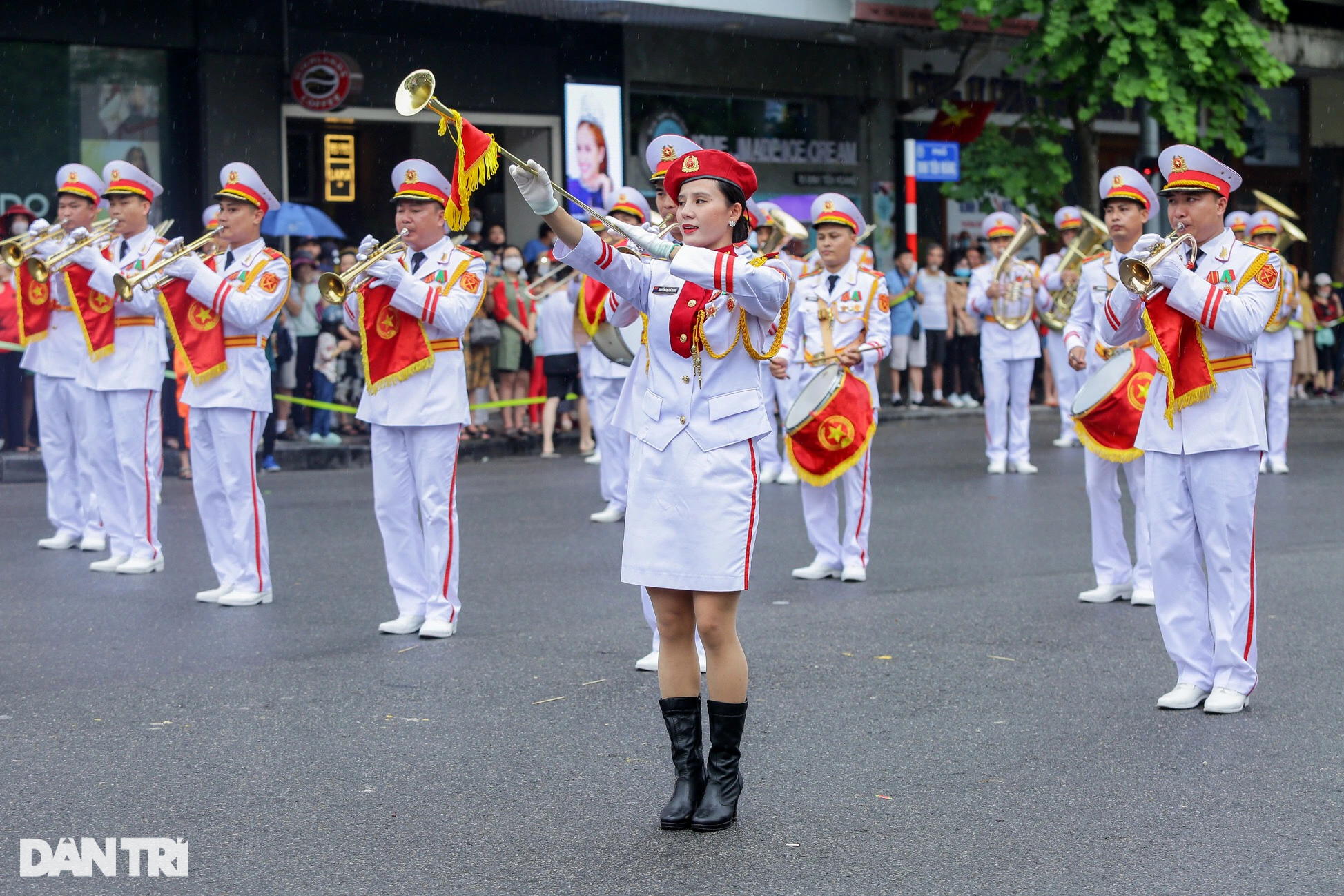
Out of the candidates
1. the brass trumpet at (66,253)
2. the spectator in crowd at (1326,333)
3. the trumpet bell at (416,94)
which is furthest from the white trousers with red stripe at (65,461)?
the spectator in crowd at (1326,333)

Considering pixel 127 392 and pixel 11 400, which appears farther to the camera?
pixel 11 400

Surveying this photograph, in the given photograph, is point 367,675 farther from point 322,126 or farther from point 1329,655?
point 322,126

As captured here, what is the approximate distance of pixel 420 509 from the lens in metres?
7.83

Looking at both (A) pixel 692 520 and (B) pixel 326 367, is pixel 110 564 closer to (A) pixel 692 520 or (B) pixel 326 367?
(A) pixel 692 520

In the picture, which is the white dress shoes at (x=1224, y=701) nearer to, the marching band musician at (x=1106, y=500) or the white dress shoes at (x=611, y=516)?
the marching band musician at (x=1106, y=500)

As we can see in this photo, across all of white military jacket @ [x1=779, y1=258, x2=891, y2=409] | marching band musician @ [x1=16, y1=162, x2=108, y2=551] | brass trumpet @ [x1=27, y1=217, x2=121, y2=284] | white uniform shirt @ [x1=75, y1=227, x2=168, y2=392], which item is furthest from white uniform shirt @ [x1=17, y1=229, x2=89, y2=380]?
white military jacket @ [x1=779, y1=258, x2=891, y2=409]

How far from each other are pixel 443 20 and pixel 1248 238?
10.5 m

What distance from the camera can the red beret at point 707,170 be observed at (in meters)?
4.86

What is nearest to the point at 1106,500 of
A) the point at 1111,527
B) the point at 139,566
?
the point at 1111,527

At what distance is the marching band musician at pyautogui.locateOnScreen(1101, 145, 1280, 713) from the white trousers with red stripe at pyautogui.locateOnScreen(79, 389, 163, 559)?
5.67 meters

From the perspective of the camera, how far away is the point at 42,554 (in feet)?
33.8

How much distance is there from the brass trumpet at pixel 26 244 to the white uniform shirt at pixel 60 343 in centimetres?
52

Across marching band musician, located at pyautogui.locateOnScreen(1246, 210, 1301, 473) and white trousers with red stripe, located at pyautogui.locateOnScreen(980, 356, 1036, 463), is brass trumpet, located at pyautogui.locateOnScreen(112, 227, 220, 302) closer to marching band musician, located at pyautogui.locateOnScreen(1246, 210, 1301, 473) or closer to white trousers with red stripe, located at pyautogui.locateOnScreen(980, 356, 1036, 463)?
white trousers with red stripe, located at pyautogui.locateOnScreen(980, 356, 1036, 463)

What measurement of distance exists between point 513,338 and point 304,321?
6.96ft
